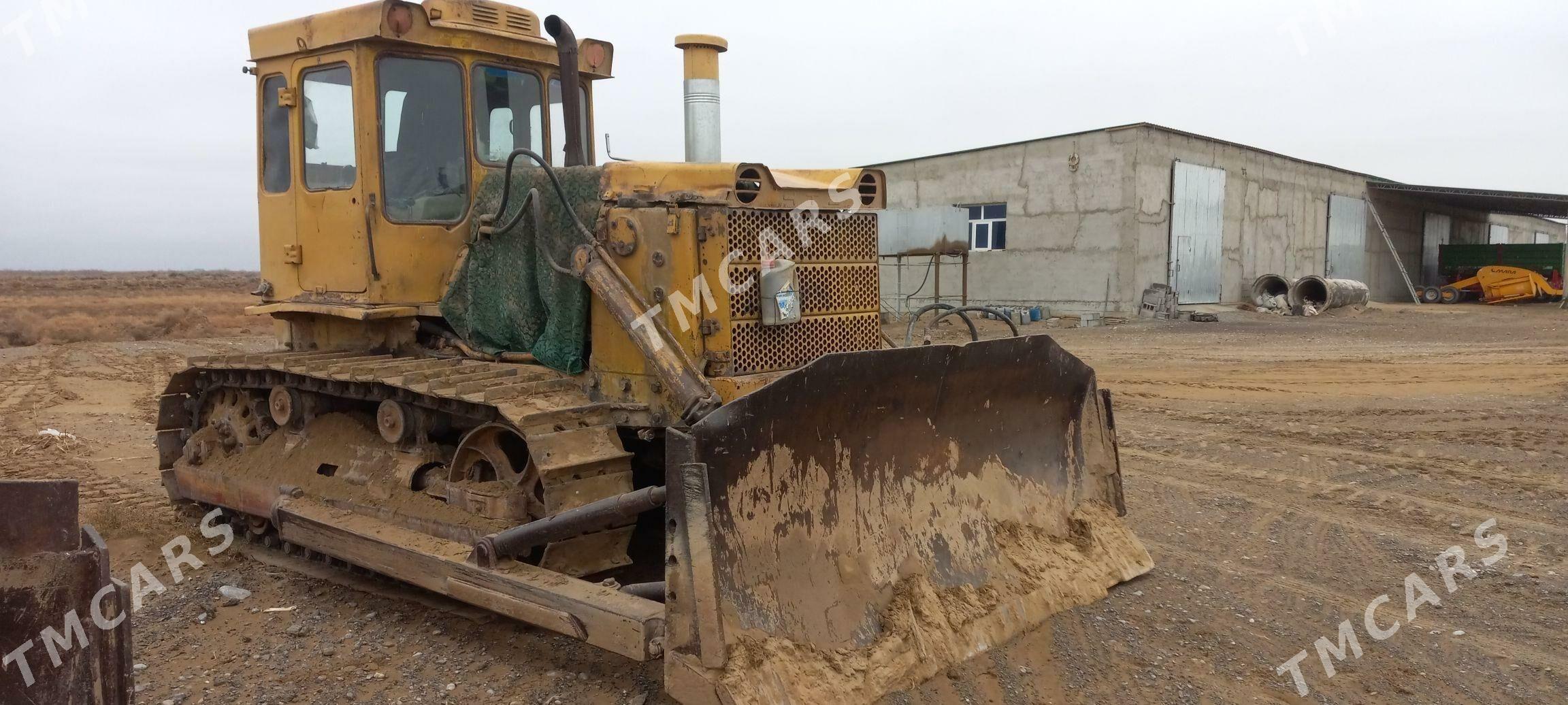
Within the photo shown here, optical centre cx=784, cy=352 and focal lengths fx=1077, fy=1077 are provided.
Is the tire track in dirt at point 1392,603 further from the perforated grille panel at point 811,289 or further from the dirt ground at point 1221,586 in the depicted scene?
the perforated grille panel at point 811,289

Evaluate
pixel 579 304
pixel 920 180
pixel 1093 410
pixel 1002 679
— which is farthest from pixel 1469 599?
pixel 920 180

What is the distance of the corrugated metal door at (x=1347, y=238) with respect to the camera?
30.8 meters

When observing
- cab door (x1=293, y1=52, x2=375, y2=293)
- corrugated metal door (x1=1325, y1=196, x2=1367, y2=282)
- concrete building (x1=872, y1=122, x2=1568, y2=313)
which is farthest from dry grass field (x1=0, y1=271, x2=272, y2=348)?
corrugated metal door (x1=1325, y1=196, x2=1367, y2=282)

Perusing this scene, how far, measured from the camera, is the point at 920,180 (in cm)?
2634

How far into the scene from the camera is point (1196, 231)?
81.3 feet

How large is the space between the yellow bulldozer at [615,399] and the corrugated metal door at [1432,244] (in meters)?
35.8

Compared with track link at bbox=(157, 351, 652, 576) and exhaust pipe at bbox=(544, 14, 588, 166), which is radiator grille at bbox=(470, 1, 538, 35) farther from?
track link at bbox=(157, 351, 652, 576)

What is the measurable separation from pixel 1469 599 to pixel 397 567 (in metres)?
5.13

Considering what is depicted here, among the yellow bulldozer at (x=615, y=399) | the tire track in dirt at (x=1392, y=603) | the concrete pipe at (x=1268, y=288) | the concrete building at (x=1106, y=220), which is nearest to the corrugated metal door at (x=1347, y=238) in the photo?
the concrete building at (x=1106, y=220)

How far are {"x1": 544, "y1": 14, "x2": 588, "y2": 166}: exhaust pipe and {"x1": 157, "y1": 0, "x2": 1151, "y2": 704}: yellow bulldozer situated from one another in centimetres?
2

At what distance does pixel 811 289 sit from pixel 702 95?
1445 mm

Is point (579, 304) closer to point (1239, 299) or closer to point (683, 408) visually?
point (683, 408)

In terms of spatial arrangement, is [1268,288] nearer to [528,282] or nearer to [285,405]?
[528,282]

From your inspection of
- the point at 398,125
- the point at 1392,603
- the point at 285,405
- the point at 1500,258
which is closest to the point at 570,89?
the point at 398,125
